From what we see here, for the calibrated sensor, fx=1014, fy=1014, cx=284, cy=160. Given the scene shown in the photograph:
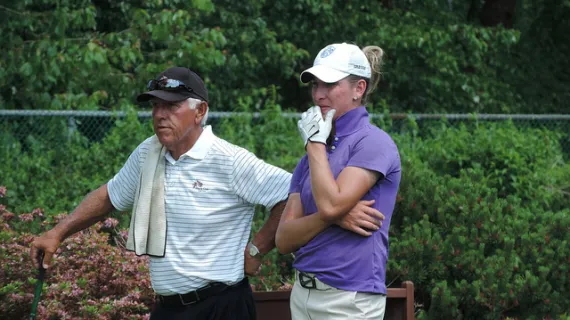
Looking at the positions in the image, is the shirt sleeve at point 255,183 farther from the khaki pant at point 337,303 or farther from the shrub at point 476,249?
the shrub at point 476,249

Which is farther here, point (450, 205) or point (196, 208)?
point (450, 205)

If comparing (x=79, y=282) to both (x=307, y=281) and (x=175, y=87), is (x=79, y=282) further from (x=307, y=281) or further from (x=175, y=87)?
(x=307, y=281)

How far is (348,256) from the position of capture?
3855 millimetres

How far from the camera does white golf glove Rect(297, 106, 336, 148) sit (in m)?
3.84

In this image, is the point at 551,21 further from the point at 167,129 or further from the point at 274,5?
the point at 167,129

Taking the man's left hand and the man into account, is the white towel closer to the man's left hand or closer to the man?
the man

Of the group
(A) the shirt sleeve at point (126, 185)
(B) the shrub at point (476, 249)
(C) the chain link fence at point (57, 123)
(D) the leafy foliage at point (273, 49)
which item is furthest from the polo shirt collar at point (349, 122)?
(D) the leafy foliage at point (273, 49)

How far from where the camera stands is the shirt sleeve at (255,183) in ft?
14.3

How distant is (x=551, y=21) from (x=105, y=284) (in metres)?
13.4

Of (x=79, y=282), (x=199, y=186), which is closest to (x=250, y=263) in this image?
(x=199, y=186)

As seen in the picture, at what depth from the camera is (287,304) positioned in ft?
15.0

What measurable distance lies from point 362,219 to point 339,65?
62 cm

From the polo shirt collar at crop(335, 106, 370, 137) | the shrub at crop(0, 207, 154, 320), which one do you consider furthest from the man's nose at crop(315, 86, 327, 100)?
Result: the shrub at crop(0, 207, 154, 320)

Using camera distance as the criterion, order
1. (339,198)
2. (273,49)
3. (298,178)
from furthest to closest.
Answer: (273,49) < (298,178) < (339,198)
